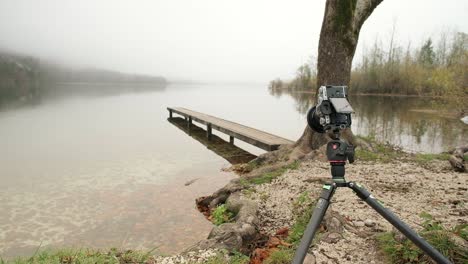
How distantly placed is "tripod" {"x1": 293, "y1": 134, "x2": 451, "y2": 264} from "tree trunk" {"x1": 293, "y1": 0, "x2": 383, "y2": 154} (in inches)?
219

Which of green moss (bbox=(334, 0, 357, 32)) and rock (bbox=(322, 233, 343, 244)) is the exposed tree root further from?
rock (bbox=(322, 233, 343, 244))

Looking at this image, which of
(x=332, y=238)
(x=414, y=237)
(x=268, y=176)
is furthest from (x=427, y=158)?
(x=414, y=237)

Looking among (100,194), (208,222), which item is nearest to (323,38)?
(208,222)

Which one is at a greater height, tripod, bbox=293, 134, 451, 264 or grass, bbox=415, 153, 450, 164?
tripod, bbox=293, 134, 451, 264

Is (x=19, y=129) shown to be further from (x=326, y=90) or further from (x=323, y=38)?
(x=326, y=90)

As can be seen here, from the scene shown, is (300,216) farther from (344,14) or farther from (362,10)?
(362,10)

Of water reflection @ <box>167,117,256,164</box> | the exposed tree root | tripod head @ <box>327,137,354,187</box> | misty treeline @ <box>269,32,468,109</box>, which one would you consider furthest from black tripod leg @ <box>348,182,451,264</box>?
misty treeline @ <box>269,32,468,109</box>

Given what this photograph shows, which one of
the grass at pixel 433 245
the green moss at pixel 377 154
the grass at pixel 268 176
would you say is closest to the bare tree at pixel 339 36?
the grass at pixel 268 176

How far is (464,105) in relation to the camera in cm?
1405

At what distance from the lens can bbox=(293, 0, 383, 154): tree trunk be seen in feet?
23.1

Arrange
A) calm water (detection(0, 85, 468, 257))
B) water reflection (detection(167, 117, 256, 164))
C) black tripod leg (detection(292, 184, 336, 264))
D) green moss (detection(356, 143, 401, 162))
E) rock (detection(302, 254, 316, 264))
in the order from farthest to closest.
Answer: water reflection (detection(167, 117, 256, 164))
green moss (detection(356, 143, 401, 162))
calm water (detection(0, 85, 468, 257))
rock (detection(302, 254, 316, 264))
black tripod leg (detection(292, 184, 336, 264))

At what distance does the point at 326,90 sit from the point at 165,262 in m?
2.19

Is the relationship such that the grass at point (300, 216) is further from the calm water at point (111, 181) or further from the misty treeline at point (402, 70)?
the misty treeline at point (402, 70)

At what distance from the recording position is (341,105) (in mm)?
2021
